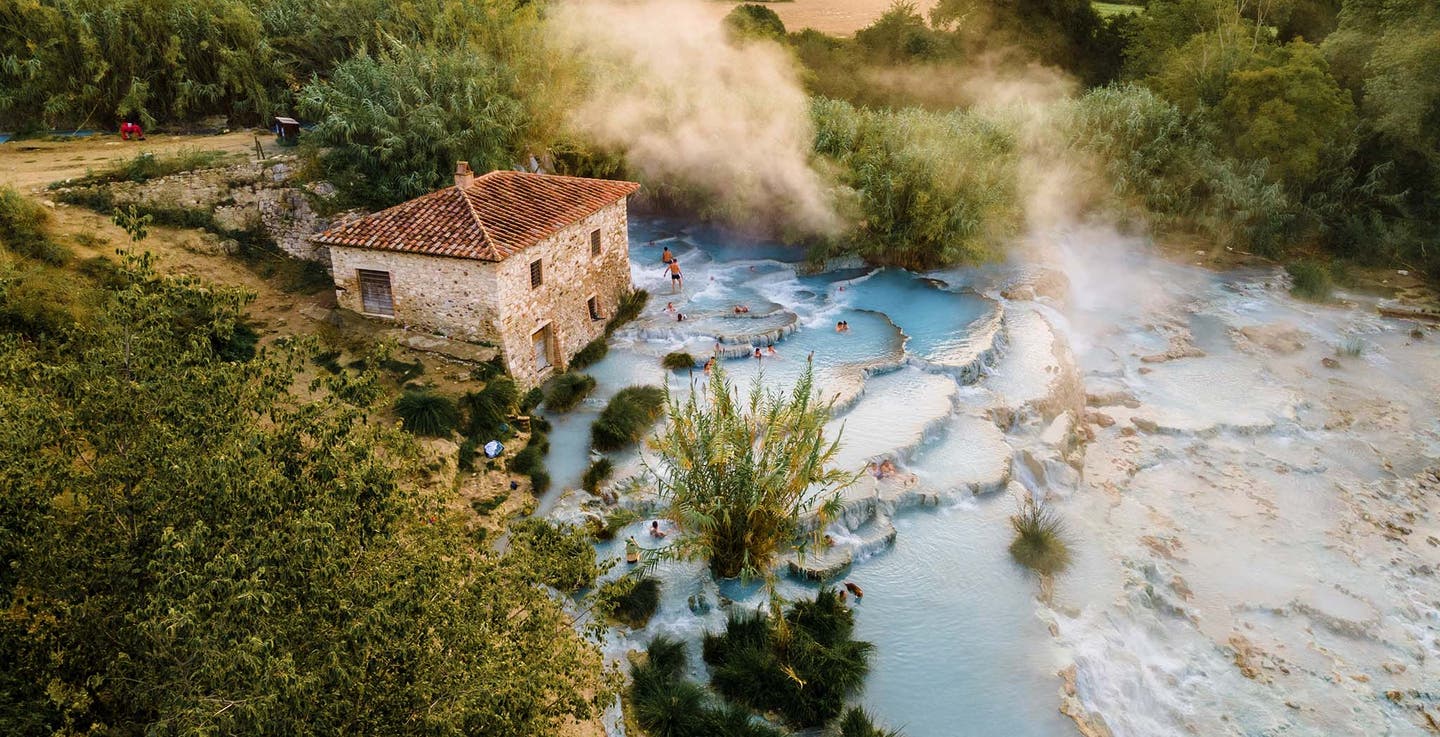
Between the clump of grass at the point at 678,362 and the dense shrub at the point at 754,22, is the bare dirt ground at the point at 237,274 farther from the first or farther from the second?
the dense shrub at the point at 754,22

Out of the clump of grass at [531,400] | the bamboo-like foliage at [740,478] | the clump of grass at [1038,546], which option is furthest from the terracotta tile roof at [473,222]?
the clump of grass at [1038,546]

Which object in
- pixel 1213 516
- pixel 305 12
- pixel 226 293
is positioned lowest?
pixel 1213 516

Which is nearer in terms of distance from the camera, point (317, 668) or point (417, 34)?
point (317, 668)

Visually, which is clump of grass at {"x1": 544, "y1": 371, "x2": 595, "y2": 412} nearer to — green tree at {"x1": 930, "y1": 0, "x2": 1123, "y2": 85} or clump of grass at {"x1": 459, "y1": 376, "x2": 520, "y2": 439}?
clump of grass at {"x1": 459, "y1": 376, "x2": 520, "y2": 439}

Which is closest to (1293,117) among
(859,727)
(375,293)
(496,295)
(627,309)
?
(627,309)

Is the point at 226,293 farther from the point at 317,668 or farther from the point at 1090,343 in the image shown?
the point at 1090,343

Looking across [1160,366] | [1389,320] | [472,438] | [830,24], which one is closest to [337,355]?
[472,438]

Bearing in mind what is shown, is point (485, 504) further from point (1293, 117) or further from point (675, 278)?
point (1293, 117)
